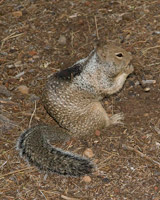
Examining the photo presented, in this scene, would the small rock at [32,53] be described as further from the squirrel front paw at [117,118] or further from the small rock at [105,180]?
the small rock at [105,180]

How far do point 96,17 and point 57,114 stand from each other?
227cm

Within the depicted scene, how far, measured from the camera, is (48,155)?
13.4 feet

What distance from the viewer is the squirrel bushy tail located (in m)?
3.96

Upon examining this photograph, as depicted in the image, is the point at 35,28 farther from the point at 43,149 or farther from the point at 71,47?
the point at 43,149

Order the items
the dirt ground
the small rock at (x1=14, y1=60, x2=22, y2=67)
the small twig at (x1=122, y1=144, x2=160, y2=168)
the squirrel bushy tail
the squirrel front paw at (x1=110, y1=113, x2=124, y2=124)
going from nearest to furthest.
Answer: the squirrel bushy tail → the dirt ground → the small twig at (x1=122, y1=144, x2=160, y2=168) → the squirrel front paw at (x1=110, y1=113, x2=124, y2=124) → the small rock at (x1=14, y1=60, x2=22, y2=67)

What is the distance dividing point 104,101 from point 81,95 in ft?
2.39

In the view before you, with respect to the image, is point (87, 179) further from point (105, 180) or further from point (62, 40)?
point (62, 40)

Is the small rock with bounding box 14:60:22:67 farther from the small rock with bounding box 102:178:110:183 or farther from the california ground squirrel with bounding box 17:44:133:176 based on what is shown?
the small rock with bounding box 102:178:110:183

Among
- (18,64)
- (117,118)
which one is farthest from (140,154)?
(18,64)

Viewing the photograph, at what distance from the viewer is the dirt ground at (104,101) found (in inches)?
161

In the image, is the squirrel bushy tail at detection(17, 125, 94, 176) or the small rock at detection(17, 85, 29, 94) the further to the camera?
the small rock at detection(17, 85, 29, 94)

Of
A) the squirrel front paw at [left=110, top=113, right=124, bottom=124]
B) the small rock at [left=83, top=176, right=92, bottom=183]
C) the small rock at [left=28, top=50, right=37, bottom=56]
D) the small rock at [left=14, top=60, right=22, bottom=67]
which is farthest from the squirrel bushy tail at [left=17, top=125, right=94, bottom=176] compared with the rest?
the small rock at [left=28, top=50, right=37, bottom=56]

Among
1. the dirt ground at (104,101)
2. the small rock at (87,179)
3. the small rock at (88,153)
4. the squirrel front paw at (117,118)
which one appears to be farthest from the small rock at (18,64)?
the small rock at (87,179)

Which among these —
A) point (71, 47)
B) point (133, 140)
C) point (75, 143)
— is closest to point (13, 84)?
point (71, 47)
